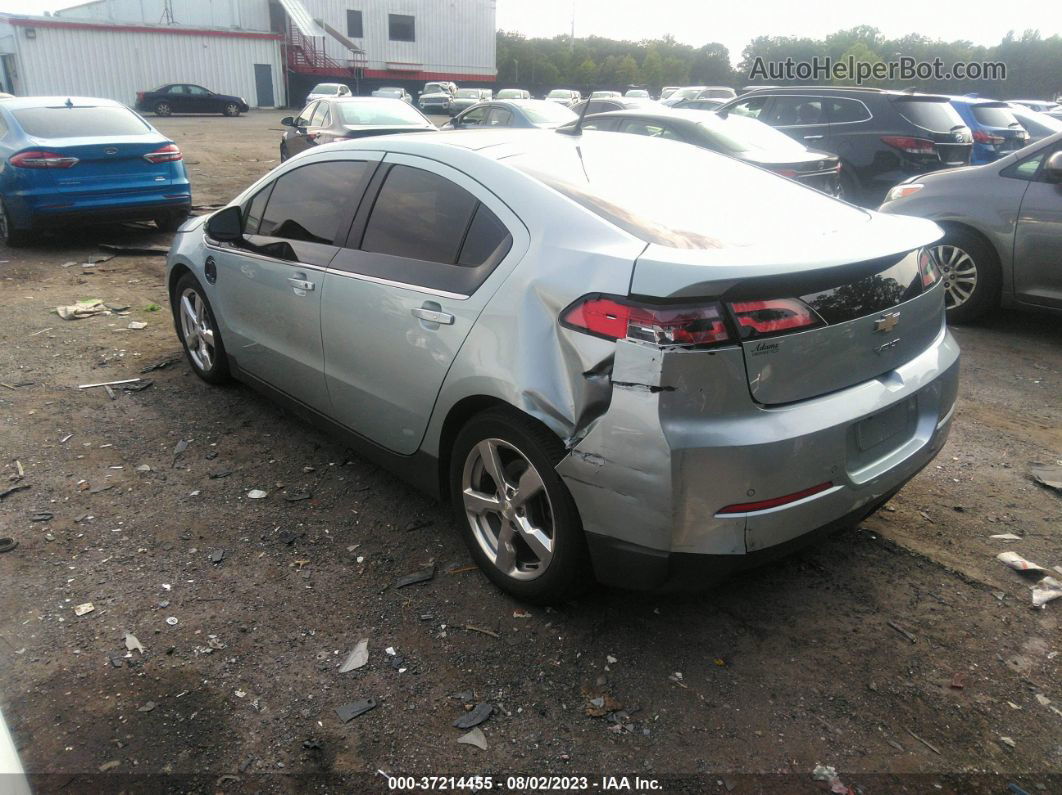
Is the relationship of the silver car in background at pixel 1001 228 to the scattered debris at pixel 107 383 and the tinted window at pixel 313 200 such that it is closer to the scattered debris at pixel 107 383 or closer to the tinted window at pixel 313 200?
the tinted window at pixel 313 200

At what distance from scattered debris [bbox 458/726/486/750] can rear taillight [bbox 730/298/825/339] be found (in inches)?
57.2

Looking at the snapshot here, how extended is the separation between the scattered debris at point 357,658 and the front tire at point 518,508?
0.56 m

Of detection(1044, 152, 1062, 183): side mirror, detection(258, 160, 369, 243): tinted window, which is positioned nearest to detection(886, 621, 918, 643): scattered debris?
detection(258, 160, 369, 243): tinted window

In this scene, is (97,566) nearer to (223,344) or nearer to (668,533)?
(223,344)

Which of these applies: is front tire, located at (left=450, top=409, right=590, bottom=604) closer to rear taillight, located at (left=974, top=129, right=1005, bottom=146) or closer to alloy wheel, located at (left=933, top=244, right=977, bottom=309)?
alloy wheel, located at (left=933, top=244, right=977, bottom=309)

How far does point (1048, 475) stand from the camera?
4.03 m

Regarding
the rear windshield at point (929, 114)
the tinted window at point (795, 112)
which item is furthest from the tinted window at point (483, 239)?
the tinted window at point (795, 112)

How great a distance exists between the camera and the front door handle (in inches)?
120

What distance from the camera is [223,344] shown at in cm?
486

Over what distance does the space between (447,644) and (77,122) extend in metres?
9.06

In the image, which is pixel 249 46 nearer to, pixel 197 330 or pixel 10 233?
pixel 10 233

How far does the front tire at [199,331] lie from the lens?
498 cm

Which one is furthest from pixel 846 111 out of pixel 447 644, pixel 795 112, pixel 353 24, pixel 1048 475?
pixel 353 24

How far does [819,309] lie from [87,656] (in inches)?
108
